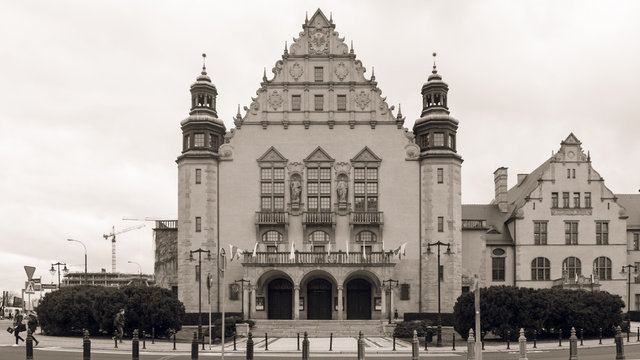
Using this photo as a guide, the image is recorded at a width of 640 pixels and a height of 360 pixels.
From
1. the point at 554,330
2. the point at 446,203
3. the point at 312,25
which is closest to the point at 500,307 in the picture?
the point at 554,330

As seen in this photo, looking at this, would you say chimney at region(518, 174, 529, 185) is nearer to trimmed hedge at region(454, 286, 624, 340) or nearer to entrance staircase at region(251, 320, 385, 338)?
entrance staircase at region(251, 320, 385, 338)

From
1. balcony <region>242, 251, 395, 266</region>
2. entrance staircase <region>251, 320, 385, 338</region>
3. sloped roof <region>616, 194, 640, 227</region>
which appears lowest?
entrance staircase <region>251, 320, 385, 338</region>

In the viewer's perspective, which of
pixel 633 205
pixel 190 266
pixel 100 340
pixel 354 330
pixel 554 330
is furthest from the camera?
pixel 633 205

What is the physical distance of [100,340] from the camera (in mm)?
43406

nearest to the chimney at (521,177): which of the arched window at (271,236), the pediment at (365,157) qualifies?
the pediment at (365,157)

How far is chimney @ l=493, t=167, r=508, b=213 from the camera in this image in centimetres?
7734

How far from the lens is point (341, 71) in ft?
217

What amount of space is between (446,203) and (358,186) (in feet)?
26.0

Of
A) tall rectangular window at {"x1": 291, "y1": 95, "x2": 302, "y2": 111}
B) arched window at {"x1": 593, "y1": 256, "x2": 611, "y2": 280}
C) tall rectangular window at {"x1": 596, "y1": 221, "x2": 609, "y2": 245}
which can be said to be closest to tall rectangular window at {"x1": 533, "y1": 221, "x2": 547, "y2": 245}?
tall rectangular window at {"x1": 596, "y1": 221, "x2": 609, "y2": 245}

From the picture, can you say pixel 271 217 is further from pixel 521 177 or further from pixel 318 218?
pixel 521 177

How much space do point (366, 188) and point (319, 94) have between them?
951 cm

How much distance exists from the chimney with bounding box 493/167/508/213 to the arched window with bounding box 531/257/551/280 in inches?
296

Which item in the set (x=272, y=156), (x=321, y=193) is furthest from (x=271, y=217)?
(x=272, y=156)

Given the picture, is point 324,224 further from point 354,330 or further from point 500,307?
point 500,307
